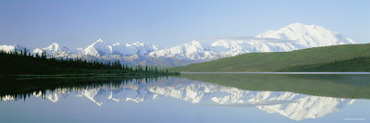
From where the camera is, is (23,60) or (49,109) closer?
(49,109)

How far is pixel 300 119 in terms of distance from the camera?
22.7 metres

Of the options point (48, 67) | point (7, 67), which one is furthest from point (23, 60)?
point (7, 67)

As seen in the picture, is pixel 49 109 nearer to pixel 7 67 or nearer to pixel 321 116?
pixel 321 116

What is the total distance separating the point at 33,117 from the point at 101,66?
150m

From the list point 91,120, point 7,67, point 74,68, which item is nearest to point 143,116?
point 91,120

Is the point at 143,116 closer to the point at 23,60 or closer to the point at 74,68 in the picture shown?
the point at 23,60

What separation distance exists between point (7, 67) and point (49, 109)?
9273cm

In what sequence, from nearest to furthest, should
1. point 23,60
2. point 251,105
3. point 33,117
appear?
point 33,117, point 251,105, point 23,60

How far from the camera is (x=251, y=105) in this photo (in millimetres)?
30781

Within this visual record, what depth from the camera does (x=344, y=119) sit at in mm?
22484

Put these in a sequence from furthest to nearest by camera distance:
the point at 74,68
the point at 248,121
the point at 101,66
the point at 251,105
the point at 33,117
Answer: the point at 101,66 → the point at 74,68 → the point at 251,105 → the point at 33,117 → the point at 248,121

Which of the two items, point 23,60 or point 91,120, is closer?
point 91,120

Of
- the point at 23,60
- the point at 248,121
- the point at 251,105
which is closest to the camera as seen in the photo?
the point at 248,121

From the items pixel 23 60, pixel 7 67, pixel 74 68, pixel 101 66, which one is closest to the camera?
pixel 7 67
